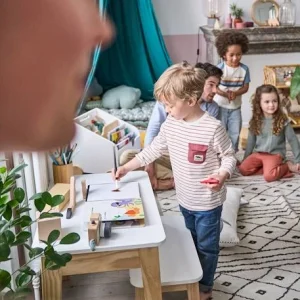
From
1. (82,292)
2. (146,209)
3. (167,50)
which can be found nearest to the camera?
(146,209)

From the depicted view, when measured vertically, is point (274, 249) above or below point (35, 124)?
below

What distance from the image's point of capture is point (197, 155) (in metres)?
1.80

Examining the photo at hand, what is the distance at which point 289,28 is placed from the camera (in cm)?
414

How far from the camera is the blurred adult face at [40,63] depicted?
25 centimetres

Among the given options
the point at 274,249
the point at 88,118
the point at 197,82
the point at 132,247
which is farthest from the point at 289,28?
the point at 132,247

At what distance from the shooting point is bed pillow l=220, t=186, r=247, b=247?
94.7 inches

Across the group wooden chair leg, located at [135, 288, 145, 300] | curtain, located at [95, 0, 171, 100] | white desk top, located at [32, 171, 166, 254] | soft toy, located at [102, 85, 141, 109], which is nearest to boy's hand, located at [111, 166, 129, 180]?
white desk top, located at [32, 171, 166, 254]

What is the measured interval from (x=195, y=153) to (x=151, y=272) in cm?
43

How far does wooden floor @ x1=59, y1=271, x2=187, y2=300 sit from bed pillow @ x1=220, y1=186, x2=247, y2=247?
0.41 m

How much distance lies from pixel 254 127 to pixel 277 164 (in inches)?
10.2

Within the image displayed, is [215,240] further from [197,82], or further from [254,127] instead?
[254,127]

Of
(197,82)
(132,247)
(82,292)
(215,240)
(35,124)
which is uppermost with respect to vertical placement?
(35,124)

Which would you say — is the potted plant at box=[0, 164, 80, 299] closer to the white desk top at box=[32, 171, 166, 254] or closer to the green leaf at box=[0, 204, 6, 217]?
the green leaf at box=[0, 204, 6, 217]

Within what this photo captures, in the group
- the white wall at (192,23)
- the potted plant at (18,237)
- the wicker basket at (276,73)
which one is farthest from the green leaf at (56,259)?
the white wall at (192,23)
